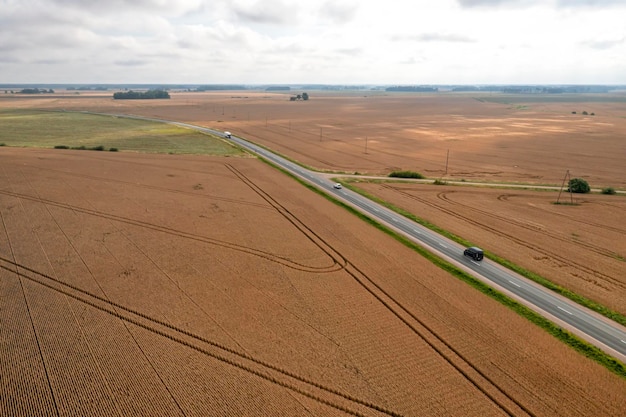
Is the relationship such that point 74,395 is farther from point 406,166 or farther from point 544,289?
point 406,166

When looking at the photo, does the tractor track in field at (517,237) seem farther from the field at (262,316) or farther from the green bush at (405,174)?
the green bush at (405,174)

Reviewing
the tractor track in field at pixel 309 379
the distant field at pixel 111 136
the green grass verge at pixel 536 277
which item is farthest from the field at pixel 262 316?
the distant field at pixel 111 136

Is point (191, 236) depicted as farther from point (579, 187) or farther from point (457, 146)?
point (457, 146)

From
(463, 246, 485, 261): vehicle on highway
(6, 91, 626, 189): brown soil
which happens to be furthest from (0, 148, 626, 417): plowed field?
(6, 91, 626, 189): brown soil

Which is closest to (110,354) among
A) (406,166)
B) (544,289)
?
(544,289)

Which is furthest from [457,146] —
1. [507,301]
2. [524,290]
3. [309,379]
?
[309,379]
